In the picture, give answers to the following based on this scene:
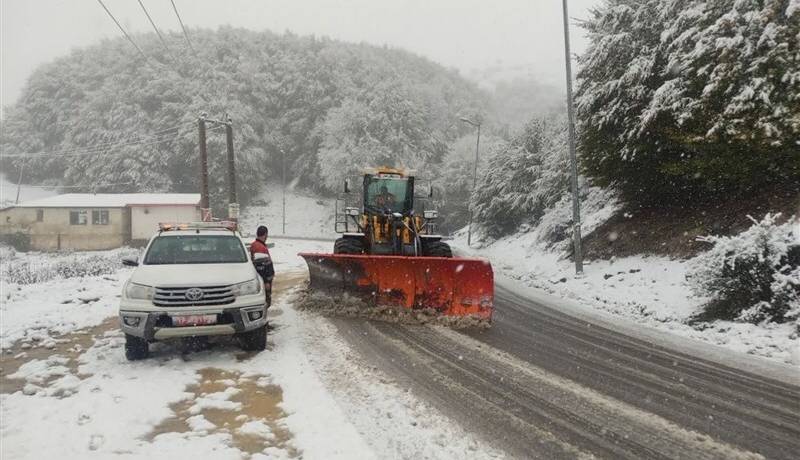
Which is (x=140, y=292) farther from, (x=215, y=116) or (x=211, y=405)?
(x=215, y=116)

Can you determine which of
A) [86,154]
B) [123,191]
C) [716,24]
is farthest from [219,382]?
[86,154]

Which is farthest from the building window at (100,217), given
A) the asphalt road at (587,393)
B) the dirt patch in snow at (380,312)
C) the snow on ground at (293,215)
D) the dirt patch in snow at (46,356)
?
the asphalt road at (587,393)

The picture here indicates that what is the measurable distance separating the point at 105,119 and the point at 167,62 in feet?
42.2

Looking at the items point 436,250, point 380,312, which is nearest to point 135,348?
point 380,312

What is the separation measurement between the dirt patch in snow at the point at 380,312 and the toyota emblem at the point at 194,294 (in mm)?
3189

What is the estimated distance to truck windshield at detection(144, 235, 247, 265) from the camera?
6.88 metres

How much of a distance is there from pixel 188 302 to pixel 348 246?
16.9ft

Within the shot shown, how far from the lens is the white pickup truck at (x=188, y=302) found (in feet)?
18.9

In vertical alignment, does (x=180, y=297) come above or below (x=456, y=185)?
below

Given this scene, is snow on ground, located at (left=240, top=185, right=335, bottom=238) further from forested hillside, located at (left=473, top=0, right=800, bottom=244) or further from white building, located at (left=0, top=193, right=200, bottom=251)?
forested hillside, located at (left=473, top=0, right=800, bottom=244)

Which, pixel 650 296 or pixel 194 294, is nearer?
pixel 194 294

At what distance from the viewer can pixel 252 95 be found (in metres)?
66.2

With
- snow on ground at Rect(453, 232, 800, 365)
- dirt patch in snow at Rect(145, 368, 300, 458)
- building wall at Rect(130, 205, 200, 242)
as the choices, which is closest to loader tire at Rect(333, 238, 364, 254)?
snow on ground at Rect(453, 232, 800, 365)

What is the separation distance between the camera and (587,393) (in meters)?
5.00
